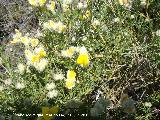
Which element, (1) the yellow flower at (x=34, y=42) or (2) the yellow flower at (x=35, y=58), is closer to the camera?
(2) the yellow flower at (x=35, y=58)

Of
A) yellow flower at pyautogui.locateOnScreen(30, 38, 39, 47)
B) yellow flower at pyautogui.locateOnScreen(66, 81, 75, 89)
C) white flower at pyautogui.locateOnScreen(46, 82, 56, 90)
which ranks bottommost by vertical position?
yellow flower at pyautogui.locateOnScreen(66, 81, 75, 89)

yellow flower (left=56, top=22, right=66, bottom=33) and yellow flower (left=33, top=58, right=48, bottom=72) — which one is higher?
yellow flower (left=56, top=22, right=66, bottom=33)

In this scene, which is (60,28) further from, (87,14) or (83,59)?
(83,59)

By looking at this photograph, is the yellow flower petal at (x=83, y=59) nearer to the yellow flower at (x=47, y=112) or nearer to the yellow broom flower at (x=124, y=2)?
the yellow flower at (x=47, y=112)

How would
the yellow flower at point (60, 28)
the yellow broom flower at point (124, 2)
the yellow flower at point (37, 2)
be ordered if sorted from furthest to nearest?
the yellow flower at point (37, 2), the yellow flower at point (60, 28), the yellow broom flower at point (124, 2)

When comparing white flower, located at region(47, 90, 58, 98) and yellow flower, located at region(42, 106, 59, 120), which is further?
white flower, located at region(47, 90, 58, 98)

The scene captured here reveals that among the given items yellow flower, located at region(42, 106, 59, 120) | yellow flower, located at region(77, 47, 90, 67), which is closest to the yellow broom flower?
yellow flower, located at region(77, 47, 90, 67)

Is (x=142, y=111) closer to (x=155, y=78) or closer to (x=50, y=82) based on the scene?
(x=155, y=78)

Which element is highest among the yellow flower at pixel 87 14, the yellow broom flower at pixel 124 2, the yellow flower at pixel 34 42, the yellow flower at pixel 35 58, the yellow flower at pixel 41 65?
the yellow flower at pixel 87 14

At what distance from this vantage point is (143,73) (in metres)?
2.51

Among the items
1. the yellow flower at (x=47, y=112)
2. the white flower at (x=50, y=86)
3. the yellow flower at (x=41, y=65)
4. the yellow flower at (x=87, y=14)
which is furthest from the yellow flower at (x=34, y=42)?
the yellow flower at (x=47, y=112)

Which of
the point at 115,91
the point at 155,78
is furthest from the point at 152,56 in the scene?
the point at 115,91

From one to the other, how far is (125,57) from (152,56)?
246 mm

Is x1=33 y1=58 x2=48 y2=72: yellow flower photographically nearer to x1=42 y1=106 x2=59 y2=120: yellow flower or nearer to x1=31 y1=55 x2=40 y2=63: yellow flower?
x1=31 y1=55 x2=40 y2=63: yellow flower
